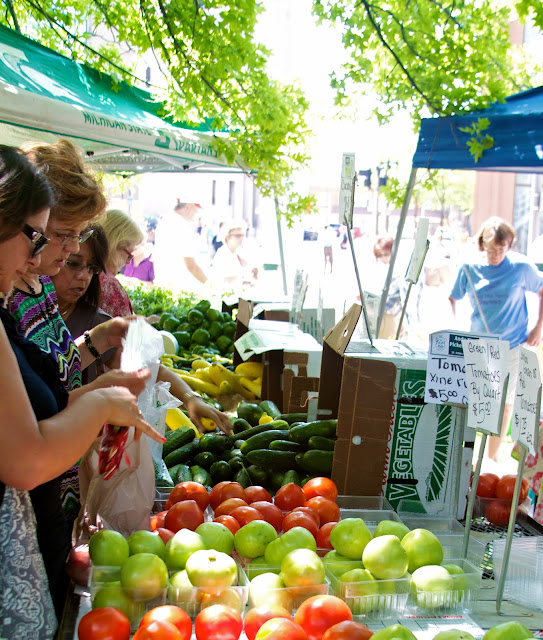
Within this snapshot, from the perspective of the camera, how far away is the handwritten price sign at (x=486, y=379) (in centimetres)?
186

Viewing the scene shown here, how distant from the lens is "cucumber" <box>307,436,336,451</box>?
8.70 feet

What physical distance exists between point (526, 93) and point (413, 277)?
63.5 inches

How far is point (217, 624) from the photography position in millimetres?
1476

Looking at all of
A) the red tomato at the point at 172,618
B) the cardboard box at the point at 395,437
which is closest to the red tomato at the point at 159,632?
the red tomato at the point at 172,618

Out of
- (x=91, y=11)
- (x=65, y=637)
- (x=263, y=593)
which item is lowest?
(x=65, y=637)

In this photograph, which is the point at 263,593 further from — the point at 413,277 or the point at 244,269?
the point at 244,269

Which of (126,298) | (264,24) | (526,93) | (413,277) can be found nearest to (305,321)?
(413,277)

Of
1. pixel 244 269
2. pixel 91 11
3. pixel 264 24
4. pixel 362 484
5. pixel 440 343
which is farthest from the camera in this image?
pixel 244 269

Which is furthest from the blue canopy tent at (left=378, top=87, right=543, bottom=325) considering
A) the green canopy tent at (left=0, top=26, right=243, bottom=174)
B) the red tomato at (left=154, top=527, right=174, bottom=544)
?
the red tomato at (left=154, top=527, right=174, bottom=544)

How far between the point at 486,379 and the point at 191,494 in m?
0.99

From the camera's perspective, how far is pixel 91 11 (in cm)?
520

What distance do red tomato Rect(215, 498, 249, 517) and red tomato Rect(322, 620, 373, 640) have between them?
0.68m

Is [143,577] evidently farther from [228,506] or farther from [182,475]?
[182,475]

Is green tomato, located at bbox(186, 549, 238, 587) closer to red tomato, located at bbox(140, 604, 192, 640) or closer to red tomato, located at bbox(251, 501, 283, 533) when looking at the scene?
red tomato, located at bbox(140, 604, 192, 640)
